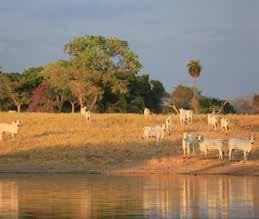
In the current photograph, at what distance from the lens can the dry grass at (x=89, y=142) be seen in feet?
140

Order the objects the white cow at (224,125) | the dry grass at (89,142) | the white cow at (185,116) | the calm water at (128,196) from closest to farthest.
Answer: the calm water at (128,196)
the dry grass at (89,142)
the white cow at (224,125)
the white cow at (185,116)

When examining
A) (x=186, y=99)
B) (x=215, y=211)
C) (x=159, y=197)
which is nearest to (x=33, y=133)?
(x=159, y=197)

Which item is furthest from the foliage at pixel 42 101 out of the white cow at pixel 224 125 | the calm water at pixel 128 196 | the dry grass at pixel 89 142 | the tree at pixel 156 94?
the calm water at pixel 128 196

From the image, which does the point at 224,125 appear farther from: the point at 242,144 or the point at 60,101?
the point at 60,101

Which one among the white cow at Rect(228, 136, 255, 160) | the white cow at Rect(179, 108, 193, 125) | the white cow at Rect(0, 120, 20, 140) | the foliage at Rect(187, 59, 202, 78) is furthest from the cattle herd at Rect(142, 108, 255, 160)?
the foliage at Rect(187, 59, 202, 78)

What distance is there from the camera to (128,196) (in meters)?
27.9

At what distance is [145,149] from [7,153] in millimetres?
7377

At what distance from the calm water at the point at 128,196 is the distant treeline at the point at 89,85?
177ft

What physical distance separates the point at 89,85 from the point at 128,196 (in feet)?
208

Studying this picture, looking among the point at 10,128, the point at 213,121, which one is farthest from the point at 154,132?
the point at 10,128

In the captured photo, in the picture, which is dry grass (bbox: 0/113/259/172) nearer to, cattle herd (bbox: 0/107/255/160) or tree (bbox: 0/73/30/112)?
cattle herd (bbox: 0/107/255/160)

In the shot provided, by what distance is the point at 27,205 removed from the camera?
993 inches

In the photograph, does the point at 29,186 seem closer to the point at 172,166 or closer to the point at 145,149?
the point at 172,166

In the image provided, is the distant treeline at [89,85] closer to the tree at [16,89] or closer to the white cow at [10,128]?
the tree at [16,89]
